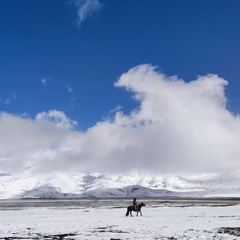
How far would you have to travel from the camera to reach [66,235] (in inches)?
1179

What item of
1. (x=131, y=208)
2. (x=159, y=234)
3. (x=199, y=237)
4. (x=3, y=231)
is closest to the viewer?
(x=199, y=237)

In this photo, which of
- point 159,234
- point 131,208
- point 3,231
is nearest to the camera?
point 159,234

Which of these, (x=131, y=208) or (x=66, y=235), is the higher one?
(x=131, y=208)

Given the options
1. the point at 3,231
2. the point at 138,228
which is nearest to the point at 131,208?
the point at 138,228

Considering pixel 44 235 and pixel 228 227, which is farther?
pixel 228 227

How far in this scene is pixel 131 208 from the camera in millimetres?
48969

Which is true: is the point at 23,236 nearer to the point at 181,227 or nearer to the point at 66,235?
the point at 66,235

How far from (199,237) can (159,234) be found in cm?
320

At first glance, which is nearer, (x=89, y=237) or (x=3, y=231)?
(x=89, y=237)

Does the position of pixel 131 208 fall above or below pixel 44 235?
above

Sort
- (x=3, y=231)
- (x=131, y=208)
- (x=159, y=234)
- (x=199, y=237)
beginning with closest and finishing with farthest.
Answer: (x=199, y=237), (x=159, y=234), (x=3, y=231), (x=131, y=208)

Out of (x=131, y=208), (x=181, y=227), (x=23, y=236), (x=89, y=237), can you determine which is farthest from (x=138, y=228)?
(x=131, y=208)

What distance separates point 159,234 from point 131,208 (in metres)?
19.7

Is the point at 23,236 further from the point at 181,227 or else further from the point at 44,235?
the point at 181,227
